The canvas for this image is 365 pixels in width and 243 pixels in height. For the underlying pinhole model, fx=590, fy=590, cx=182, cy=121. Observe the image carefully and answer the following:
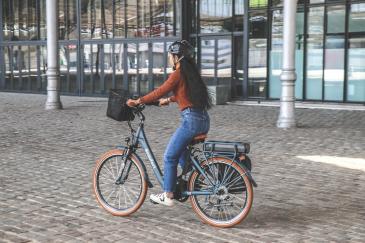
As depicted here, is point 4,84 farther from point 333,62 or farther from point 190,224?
point 190,224

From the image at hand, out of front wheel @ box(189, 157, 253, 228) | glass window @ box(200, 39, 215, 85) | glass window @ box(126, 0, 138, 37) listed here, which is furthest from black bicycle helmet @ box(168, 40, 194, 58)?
glass window @ box(126, 0, 138, 37)

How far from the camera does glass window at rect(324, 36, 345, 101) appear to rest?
67.2 feet

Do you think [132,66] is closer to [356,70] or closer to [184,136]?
A: [356,70]

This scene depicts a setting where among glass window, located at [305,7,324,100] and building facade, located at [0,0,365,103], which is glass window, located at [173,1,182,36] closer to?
building facade, located at [0,0,365,103]

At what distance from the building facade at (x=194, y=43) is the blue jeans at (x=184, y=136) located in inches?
616

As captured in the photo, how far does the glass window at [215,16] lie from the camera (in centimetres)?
2303

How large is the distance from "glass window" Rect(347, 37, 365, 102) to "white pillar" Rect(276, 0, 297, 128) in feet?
21.0

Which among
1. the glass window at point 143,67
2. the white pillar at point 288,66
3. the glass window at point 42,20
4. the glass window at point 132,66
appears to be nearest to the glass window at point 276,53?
the glass window at point 143,67

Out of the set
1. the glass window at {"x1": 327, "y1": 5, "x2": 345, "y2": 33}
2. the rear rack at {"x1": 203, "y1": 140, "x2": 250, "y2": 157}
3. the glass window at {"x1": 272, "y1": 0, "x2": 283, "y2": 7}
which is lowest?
the rear rack at {"x1": 203, "y1": 140, "x2": 250, "y2": 157}

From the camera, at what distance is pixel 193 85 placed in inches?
226

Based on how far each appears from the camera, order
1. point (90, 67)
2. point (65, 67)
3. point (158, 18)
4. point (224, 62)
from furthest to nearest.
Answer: point (65, 67)
point (90, 67)
point (158, 18)
point (224, 62)

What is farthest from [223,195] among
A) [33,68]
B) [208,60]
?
[33,68]

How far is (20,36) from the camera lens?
29375 mm

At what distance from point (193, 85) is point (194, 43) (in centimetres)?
1861
